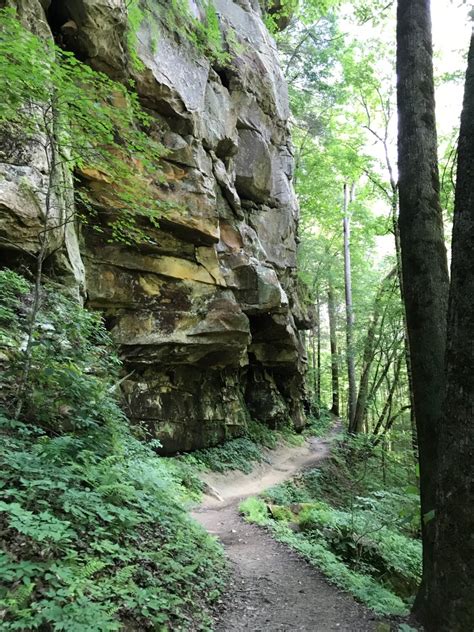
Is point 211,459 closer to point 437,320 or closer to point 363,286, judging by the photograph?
point 437,320

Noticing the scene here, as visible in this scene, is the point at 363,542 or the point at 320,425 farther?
the point at 320,425

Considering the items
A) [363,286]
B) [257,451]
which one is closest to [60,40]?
[257,451]

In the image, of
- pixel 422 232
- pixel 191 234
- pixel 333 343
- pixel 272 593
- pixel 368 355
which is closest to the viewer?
pixel 422 232

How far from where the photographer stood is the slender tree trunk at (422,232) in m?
3.78

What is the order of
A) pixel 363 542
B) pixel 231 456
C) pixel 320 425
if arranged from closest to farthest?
pixel 363 542, pixel 231 456, pixel 320 425

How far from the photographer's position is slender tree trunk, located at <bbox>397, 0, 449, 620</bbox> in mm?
3781

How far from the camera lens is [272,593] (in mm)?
4297

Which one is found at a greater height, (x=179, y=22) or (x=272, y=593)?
(x=179, y=22)

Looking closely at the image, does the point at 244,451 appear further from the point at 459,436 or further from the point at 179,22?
the point at 179,22

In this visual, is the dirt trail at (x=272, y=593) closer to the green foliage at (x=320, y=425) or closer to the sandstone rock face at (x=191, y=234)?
the sandstone rock face at (x=191, y=234)

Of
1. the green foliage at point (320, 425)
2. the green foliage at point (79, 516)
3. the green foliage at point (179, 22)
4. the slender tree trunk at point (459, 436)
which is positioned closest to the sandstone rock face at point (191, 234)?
the green foliage at point (179, 22)

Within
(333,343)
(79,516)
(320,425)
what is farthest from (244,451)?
(333,343)

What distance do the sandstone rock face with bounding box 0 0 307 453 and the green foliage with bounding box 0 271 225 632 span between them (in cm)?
224

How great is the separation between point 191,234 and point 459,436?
8070 millimetres
